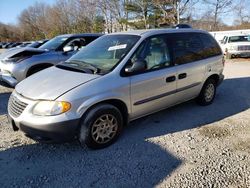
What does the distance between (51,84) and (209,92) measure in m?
3.55

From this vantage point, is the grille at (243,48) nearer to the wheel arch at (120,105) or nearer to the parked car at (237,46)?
the parked car at (237,46)

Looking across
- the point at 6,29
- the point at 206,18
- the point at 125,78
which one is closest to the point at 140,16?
the point at 206,18

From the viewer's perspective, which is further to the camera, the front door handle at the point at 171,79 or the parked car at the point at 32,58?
the parked car at the point at 32,58

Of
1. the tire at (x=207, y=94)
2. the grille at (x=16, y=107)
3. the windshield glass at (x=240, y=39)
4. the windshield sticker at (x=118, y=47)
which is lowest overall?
the tire at (x=207, y=94)

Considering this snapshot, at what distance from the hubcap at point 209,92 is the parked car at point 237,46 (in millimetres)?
11302

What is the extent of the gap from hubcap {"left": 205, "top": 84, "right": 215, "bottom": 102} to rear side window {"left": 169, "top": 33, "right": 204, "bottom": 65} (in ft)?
2.57

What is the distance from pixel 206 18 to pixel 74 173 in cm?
3132

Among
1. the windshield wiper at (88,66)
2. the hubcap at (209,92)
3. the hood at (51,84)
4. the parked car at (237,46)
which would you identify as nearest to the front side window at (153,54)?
the windshield wiper at (88,66)

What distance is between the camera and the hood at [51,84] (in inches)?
139

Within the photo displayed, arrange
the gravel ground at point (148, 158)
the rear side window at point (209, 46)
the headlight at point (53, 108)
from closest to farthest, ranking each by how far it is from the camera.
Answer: the gravel ground at point (148, 158)
the headlight at point (53, 108)
the rear side window at point (209, 46)

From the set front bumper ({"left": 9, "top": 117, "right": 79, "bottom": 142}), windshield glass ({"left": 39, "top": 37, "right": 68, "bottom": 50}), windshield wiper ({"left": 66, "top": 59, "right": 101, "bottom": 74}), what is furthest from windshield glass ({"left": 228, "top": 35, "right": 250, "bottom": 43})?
front bumper ({"left": 9, "top": 117, "right": 79, "bottom": 142})

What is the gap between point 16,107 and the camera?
3.75 m

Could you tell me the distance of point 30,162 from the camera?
3551mm

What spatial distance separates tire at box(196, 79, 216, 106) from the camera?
5648mm
